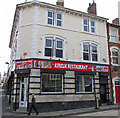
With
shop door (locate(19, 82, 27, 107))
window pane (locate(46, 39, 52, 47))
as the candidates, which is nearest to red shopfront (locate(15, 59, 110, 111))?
shop door (locate(19, 82, 27, 107))

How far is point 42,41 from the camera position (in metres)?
13.6

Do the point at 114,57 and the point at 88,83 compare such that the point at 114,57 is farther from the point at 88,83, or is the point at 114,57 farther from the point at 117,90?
the point at 88,83

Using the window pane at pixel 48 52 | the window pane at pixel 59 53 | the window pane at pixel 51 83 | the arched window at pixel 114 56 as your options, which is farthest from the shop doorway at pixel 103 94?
the window pane at pixel 48 52

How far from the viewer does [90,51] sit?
16.0 metres

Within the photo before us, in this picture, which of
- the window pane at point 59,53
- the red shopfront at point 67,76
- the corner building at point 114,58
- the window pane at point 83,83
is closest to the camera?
the red shopfront at point 67,76

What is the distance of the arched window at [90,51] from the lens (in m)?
15.8

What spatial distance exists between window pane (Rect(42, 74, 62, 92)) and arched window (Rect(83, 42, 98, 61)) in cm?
413

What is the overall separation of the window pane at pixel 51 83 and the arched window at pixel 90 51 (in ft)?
13.6

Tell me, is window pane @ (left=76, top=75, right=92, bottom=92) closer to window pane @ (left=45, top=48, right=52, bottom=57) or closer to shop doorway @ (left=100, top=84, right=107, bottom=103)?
shop doorway @ (left=100, top=84, right=107, bottom=103)

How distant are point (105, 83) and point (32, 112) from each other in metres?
8.86

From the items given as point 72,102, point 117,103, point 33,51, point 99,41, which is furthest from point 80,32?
point 117,103

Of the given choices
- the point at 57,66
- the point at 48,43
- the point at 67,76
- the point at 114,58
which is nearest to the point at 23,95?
the point at 57,66

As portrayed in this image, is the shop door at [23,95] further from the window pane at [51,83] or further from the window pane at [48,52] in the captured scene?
the window pane at [48,52]

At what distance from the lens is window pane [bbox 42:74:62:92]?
13109 mm
